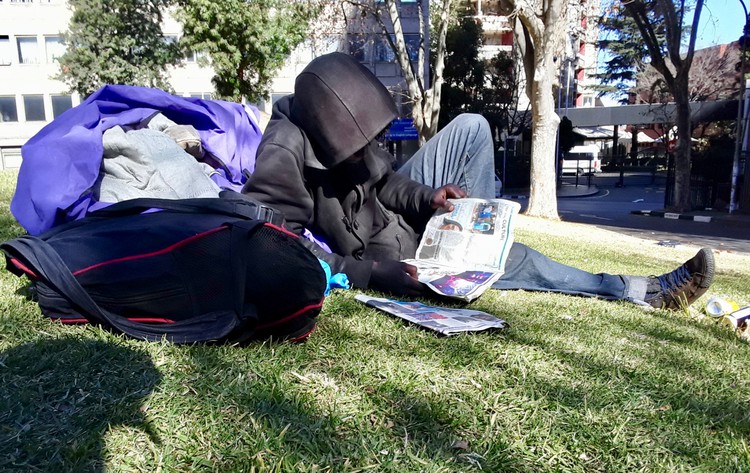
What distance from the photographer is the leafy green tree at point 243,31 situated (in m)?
20.1

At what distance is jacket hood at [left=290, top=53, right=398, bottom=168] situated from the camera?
9.49ft

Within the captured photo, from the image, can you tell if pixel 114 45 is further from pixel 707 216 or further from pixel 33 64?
pixel 707 216

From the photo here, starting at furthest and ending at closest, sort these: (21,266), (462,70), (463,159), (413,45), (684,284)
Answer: (413,45) < (462,70) < (463,159) < (684,284) < (21,266)

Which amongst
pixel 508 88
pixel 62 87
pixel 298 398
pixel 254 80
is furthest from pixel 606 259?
pixel 62 87

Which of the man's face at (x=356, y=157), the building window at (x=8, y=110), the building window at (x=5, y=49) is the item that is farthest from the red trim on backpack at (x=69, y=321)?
the building window at (x=5, y=49)

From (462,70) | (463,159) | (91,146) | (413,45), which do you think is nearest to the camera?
(91,146)

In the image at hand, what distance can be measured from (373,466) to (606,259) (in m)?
5.76

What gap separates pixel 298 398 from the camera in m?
1.92

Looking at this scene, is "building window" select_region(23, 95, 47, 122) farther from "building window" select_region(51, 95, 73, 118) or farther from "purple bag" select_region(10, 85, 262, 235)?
"purple bag" select_region(10, 85, 262, 235)

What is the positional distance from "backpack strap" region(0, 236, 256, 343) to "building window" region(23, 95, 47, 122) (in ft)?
126

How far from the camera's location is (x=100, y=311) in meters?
2.14

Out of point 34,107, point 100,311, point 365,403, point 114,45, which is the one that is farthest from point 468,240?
point 34,107

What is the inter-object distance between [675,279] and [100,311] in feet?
10.5

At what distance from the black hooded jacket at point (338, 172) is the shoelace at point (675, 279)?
5.05ft
